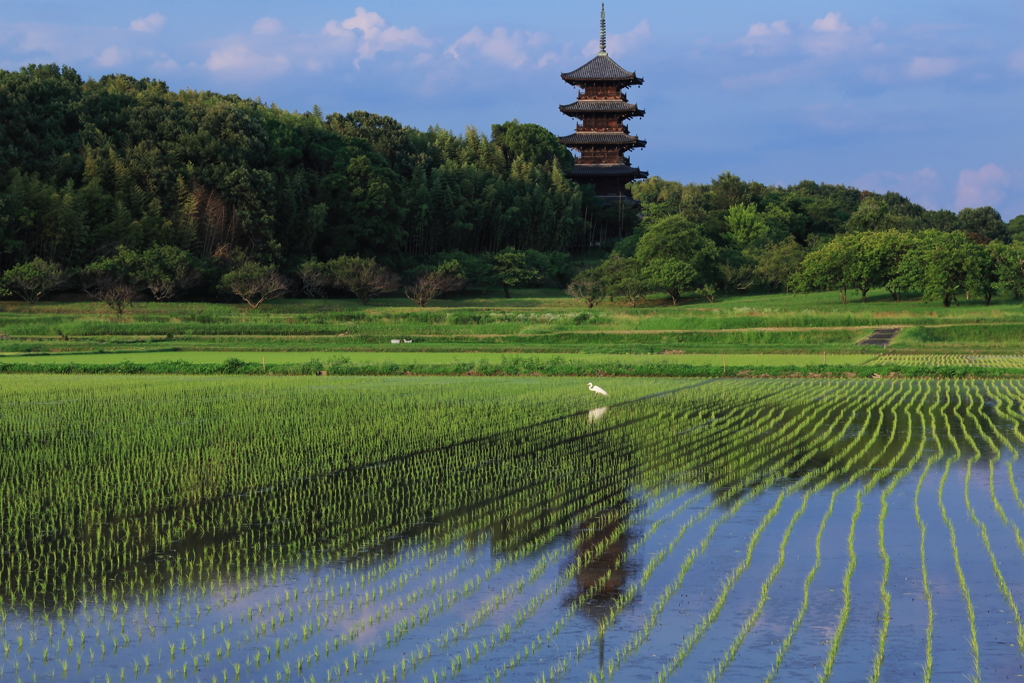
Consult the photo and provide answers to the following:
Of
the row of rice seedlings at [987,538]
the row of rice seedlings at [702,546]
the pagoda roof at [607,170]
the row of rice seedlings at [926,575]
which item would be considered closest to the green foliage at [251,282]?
the pagoda roof at [607,170]

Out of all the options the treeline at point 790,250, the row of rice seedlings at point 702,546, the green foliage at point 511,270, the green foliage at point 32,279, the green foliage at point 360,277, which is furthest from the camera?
the green foliage at point 511,270

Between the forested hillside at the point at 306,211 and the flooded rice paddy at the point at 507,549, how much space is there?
38351 millimetres

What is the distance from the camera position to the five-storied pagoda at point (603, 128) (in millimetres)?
81625

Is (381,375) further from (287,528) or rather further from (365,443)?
(287,528)

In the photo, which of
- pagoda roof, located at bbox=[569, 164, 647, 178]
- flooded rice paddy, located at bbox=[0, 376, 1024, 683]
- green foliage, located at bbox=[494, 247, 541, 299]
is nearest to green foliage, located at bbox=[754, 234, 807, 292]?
green foliage, located at bbox=[494, 247, 541, 299]

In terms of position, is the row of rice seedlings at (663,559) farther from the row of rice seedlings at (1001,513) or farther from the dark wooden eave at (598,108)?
the dark wooden eave at (598,108)

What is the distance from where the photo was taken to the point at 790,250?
67.0m

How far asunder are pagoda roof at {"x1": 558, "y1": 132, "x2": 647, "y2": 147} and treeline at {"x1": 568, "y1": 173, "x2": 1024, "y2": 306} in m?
3.71

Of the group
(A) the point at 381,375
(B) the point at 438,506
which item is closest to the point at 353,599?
(B) the point at 438,506

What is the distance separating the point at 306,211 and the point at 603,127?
95.7ft

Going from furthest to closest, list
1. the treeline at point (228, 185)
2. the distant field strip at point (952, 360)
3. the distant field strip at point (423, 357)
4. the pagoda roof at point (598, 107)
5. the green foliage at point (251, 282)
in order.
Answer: the pagoda roof at point (598, 107), the treeline at point (228, 185), the green foliage at point (251, 282), the distant field strip at point (423, 357), the distant field strip at point (952, 360)

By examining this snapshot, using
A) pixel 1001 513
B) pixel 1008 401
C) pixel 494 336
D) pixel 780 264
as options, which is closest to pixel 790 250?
pixel 780 264

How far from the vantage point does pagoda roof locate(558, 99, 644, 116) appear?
8100cm

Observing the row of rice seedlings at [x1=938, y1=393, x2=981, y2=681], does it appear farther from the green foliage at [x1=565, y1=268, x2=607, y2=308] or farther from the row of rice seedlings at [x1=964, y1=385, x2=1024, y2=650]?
the green foliage at [x1=565, y1=268, x2=607, y2=308]
